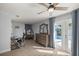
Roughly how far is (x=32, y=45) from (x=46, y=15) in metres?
1.11

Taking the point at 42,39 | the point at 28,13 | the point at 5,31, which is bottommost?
the point at 42,39

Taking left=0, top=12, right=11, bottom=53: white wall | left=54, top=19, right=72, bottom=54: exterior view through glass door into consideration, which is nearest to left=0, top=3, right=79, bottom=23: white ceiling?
left=0, top=12, right=11, bottom=53: white wall

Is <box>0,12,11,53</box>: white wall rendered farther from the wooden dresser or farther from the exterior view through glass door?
the exterior view through glass door

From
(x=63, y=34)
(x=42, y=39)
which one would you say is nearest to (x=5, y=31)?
(x=42, y=39)

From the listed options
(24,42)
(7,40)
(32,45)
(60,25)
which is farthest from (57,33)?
(7,40)

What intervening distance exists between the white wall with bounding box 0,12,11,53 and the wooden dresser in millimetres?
1074

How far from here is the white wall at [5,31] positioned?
11.3ft

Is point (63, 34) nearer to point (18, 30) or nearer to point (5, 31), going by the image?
point (18, 30)

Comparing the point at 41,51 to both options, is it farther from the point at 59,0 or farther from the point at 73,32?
the point at 59,0

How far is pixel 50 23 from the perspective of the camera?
3.35 metres

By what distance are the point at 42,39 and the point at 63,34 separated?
0.76m

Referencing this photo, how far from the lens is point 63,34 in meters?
3.51

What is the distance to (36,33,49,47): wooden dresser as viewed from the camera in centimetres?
344

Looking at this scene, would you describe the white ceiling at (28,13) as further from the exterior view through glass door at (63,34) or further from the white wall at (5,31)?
the exterior view through glass door at (63,34)
